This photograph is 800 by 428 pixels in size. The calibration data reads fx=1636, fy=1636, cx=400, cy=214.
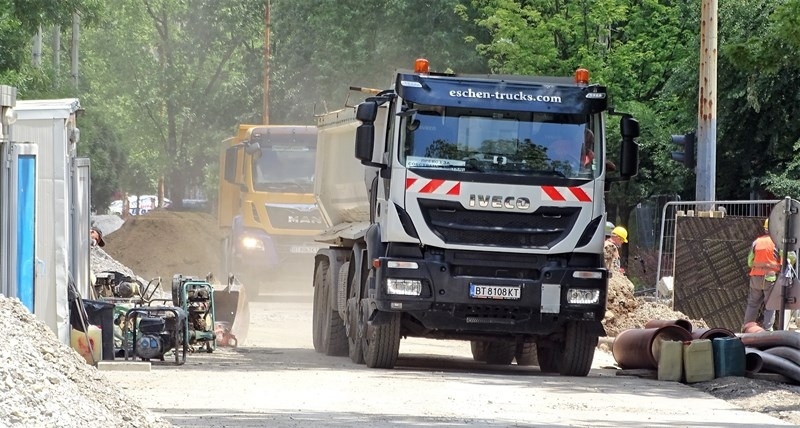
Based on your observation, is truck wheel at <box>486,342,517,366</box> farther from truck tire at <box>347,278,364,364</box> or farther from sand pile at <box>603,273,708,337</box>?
sand pile at <box>603,273,708,337</box>

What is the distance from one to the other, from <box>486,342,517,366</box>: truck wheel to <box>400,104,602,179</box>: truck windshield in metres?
3.72

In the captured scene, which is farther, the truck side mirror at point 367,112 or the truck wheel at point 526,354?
the truck wheel at point 526,354

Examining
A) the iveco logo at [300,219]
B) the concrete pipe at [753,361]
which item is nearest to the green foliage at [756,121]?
the iveco logo at [300,219]

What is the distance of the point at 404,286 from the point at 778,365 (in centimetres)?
397

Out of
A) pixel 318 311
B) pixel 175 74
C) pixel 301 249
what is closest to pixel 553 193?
pixel 318 311

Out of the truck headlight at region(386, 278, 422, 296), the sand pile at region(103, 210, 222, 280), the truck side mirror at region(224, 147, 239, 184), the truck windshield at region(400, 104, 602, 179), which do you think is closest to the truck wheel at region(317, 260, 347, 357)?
the truck headlight at region(386, 278, 422, 296)

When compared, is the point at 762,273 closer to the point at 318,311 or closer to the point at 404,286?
the point at 318,311

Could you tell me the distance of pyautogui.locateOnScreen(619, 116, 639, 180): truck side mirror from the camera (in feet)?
56.4

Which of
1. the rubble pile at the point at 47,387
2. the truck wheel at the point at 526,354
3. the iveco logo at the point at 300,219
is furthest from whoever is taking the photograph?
the iveco logo at the point at 300,219

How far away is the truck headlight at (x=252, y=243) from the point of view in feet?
107

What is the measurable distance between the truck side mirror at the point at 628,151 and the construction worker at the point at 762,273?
5.62 meters

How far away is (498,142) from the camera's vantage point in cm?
1694

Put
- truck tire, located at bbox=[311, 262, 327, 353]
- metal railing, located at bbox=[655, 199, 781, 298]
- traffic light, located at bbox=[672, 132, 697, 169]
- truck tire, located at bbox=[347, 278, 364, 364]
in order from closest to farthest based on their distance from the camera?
1. truck tire, located at bbox=[347, 278, 364, 364]
2. truck tire, located at bbox=[311, 262, 327, 353]
3. traffic light, located at bbox=[672, 132, 697, 169]
4. metal railing, located at bbox=[655, 199, 781, 298]

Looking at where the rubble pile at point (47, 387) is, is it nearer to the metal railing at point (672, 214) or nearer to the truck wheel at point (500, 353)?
the truck wheel at point (500, 353)
